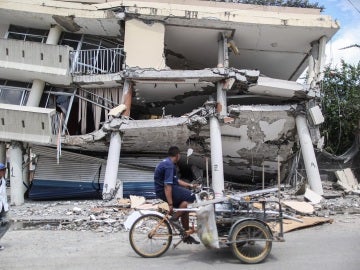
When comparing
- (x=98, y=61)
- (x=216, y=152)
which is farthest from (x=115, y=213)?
(x=98, y=61)

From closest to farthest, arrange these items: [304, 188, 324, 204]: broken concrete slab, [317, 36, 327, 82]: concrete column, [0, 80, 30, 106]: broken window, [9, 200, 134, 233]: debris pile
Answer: [9, 200, 134, 233]: debris pile, [304, 188, 324, 204]: broken concrete slab, [317, 36, 327, 82]: concrete column, [0, 80, 30, 106]: broken window

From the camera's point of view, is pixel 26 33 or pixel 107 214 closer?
pixel 107 214

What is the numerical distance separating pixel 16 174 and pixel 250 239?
42.5 feet

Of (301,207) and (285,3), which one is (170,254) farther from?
(285,3)

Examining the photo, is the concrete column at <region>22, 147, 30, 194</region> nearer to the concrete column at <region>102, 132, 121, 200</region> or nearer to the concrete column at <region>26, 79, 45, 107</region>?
the concrete column at <region>26, 79, 45, 107</region>

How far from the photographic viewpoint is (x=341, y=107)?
24766mm

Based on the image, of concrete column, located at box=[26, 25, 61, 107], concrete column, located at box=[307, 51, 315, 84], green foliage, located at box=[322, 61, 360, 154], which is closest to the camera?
concrete column, located at box=[26, 25, 61, 107]

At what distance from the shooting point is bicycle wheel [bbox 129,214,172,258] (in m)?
6.29

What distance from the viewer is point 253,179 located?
66.9 ft

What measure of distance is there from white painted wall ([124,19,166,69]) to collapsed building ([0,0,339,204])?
0.04 metres

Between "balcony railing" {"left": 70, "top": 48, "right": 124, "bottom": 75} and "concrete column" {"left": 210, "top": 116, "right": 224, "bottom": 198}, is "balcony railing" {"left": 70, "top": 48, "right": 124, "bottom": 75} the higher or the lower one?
the higher one

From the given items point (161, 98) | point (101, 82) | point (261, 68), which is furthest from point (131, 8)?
point (261, 68)

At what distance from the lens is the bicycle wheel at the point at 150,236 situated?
6285 millimetres

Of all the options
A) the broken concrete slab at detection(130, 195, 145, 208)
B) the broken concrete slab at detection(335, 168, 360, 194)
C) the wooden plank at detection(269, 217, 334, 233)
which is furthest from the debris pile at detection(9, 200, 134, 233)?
the broken concrete slab at detection(335, 168, 360, 194)
